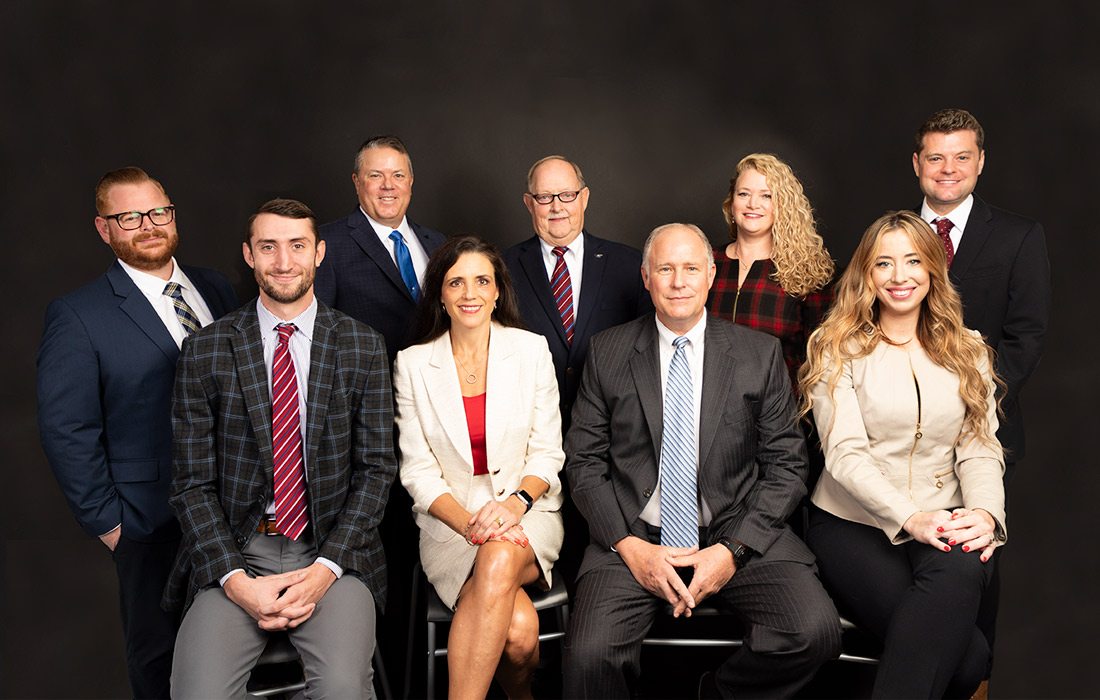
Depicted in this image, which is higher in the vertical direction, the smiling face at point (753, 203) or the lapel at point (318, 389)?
the smiling face at point (753, 203)

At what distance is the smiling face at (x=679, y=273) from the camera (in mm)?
3346

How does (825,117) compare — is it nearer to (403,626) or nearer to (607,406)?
(607,406)

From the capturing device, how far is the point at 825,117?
4.98 metres

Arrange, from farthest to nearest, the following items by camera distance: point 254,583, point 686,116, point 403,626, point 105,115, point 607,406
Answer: point 686,116 → point 105,115 → point 403,626 → point 607,406 → point 254,583

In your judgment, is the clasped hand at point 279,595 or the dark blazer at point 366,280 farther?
the dark blazer at point 366,280

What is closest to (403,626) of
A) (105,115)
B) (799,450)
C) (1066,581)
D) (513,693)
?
(513,693)

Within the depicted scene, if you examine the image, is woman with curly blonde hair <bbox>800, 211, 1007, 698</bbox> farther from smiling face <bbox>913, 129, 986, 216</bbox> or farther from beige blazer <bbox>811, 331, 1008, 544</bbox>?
smiling face <bbox>913, 129, 986, 216</bbox>

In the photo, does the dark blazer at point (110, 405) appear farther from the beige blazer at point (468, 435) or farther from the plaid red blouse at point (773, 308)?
the plaid red blouse at point (773, 308)

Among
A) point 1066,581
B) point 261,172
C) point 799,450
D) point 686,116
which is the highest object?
point 686,116

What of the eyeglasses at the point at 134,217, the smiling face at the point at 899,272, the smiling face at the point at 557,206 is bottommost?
the smiling face at the point at 899,272

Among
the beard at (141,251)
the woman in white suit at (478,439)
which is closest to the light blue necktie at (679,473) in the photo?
the woman in white suit at (478,439)

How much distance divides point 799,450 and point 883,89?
7.77 ft

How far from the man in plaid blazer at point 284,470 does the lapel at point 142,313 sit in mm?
285

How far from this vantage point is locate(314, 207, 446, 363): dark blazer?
418cm
